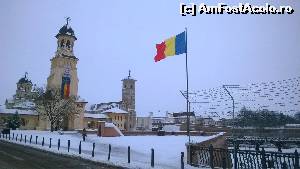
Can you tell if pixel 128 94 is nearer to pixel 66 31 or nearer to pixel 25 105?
pixel 25 105

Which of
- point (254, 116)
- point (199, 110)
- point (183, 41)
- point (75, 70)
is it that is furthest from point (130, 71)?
point (183, 41)

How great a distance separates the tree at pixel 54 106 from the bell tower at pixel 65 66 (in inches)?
190

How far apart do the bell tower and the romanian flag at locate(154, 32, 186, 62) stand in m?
50.2

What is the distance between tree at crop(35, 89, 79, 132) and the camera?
59.3 metres

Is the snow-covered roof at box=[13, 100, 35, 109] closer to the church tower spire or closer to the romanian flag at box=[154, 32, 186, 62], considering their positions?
the church tower spire

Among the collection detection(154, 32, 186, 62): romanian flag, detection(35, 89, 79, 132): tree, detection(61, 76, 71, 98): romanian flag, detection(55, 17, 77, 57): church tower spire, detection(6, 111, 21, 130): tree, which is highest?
detection(55, 17, 77, 57): church tower spire

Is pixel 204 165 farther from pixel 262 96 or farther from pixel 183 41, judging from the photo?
pixel 262 96

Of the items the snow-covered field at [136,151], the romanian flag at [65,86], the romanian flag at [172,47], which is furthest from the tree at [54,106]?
the romanian flag at [172,47]

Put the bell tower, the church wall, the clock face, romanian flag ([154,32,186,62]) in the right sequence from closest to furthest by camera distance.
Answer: romanian flag ([154,32,186,62])
the bell tower
the clock face
the church wall

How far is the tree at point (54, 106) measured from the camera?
59.3m

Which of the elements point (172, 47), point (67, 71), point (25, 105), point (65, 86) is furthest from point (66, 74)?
point (172, 47)

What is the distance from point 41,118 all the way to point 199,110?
41.6m

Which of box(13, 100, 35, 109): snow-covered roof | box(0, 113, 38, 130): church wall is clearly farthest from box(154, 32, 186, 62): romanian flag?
box(13, 100, 35, 109): snow-covered roof

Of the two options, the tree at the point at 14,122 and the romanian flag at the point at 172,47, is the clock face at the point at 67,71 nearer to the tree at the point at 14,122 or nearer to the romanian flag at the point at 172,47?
the tree at the point at 14,122
